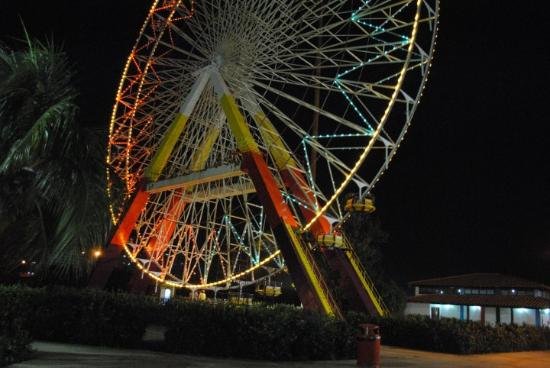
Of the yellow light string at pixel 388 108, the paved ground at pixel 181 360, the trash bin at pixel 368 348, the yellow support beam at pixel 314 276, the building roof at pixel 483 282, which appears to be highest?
the yellow light string at pixel 388 108

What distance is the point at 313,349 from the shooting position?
571 inches

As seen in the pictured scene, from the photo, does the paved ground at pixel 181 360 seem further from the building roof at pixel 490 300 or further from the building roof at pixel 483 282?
the building roof at pixel 483 282

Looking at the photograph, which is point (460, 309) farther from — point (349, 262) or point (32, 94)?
point (32, 94)

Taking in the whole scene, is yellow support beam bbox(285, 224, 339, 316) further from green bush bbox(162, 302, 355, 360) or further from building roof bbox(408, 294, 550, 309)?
building roof bbox(408, 294, 550, 309)

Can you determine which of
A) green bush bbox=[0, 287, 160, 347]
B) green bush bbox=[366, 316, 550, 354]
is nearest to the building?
green bush bbox=[366, 316, 550, 354]

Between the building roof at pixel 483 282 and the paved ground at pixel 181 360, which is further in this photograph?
the building roof at pixel 483 282

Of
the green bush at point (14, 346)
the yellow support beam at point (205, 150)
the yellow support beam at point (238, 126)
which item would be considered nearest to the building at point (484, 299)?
the yellow support beam at point (205, 150)

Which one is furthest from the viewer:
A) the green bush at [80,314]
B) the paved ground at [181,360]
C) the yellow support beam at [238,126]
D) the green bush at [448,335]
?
the yellow support beam at [238,126]

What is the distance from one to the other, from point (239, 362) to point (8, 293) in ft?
24.7

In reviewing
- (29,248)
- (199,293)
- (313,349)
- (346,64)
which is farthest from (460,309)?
(29,248)

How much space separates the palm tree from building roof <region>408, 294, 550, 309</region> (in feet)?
135

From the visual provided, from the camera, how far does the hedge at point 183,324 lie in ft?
45.6

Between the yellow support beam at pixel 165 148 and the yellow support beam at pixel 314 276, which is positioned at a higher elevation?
the yellow support beam at pixel 165 148

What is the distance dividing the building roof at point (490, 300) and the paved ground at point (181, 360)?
92.7 ft
